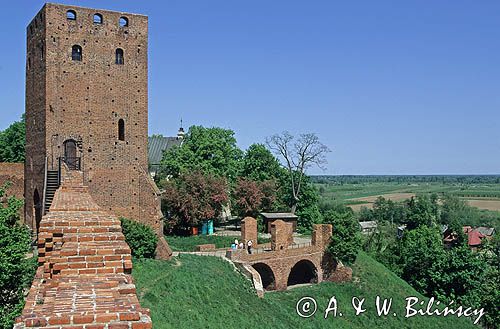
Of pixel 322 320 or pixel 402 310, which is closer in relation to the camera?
pixel 322 320

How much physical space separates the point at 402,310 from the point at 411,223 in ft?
148

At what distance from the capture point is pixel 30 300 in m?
6.15

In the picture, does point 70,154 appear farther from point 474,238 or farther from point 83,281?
point 474,238

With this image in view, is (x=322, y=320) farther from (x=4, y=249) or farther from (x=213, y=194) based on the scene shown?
(x=4, y=249)

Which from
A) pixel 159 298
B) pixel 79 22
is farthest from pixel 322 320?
pixel 79 22

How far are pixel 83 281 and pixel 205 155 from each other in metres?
40.6

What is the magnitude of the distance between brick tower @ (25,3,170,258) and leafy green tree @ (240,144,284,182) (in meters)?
21.7

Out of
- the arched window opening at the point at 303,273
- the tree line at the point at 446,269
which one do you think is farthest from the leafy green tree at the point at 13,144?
the tree line at the point at 446,269

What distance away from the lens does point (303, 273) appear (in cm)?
3575

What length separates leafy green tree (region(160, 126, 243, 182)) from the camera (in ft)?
148

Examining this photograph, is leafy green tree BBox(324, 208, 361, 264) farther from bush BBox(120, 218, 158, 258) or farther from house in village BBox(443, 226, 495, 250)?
house in village BBox(443, 226, 495, 250)

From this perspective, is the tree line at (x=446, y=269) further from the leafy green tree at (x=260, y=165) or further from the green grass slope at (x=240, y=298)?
the leafy green tree at (x=260, y=165)

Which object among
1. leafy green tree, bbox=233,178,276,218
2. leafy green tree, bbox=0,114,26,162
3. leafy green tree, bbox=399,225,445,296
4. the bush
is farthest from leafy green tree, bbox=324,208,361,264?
leafy green tree, bbox=0,114,26,162

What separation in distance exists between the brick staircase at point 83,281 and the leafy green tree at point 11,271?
7531 mm
